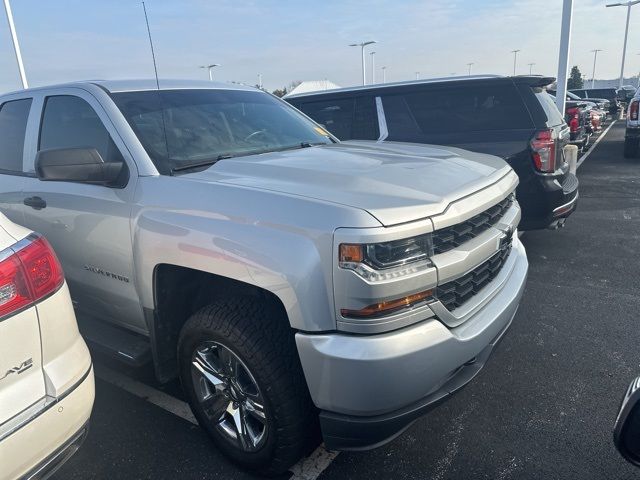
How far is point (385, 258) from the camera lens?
1949mm

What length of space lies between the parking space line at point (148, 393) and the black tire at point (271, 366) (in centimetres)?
80

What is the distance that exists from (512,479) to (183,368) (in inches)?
69.0

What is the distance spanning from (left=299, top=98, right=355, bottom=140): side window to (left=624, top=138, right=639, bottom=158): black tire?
32.0ft

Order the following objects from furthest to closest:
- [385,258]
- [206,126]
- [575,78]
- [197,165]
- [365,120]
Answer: [575,78]
[365,120]
[206,126]
[197,165]
[385,258]

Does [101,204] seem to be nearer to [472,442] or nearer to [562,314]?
[472,442]

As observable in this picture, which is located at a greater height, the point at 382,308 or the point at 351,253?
the point at 351,253

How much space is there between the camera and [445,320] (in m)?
2.12

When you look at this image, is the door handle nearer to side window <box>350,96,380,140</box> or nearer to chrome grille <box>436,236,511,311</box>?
chrome grille <box>436,236,511,311</box>

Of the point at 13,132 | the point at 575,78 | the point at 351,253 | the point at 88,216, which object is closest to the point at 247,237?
the point at 351,253

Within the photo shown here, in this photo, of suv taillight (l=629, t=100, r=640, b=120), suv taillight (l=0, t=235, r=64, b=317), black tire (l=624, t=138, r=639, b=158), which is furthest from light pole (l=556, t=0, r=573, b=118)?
suv taillight (l=0, t=235, r=64, b=317)

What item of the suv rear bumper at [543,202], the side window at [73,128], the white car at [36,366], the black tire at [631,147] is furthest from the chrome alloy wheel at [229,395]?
the black tire at [631,147]

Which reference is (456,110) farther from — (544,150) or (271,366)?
(271,366)

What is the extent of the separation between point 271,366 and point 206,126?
1.67 m

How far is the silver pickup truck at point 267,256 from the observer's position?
1.95 metres
